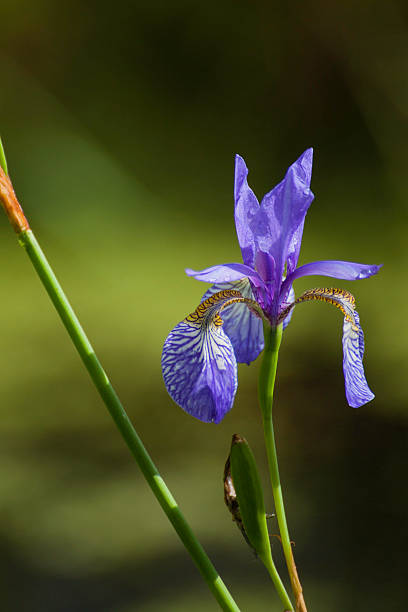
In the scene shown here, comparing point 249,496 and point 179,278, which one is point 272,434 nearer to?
point 249,496

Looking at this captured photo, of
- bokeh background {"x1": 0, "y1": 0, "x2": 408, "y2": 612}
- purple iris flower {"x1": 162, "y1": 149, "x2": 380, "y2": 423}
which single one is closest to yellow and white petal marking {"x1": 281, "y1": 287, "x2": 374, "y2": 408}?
purple iris flower {"x1": 162, "y1": 149, "x2": 380, "y2": 423}

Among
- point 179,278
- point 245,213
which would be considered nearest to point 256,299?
point 245,213

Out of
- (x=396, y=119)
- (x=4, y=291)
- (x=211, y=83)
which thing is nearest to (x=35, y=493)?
(x=4, y=291)

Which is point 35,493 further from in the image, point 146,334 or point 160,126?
point 160,126

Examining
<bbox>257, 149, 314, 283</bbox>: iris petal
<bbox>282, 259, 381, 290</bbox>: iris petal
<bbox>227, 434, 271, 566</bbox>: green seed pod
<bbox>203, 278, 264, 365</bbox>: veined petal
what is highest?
<bbox>257, 149, 314, 283</bbox>: iris petal

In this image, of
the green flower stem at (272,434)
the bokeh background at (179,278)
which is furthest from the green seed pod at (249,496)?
the bokeh background at (179,278)

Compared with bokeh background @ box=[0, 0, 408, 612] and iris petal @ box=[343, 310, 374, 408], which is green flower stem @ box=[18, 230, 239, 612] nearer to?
iris petal @ box=[343, 310, 374, 408]
